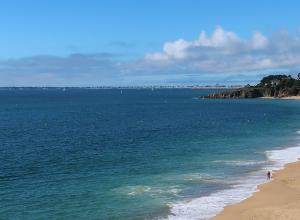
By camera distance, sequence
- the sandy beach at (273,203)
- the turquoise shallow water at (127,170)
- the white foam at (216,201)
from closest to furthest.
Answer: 1. the sandy beach at (273,203)
2. the white foam at (216,201)
3. the turquoise shallow water at (127,170)

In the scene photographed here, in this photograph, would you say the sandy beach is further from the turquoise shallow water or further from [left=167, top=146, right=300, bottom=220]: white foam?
the turquoise shallow water

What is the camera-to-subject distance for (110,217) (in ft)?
116

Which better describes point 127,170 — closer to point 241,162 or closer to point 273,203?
point 241,162

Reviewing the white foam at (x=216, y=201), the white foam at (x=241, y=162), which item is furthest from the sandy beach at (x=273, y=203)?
the white foam at (x=241, y=162)

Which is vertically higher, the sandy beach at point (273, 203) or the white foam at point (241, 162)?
the white foam at point (241, 162)

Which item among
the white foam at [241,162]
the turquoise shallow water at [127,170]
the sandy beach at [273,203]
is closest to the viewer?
the sandy beach at [273,203]

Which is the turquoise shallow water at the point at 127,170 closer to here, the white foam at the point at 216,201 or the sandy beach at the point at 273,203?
the white foam at the point at 216,201

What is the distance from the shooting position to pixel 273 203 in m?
38.0

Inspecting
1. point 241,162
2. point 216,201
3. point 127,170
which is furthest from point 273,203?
point 241,162

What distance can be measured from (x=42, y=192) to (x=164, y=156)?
71.6ft

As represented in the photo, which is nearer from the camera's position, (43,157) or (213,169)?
(213,169)

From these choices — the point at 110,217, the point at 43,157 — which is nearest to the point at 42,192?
the point at 110,217

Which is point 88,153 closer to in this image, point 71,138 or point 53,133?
point 71,138

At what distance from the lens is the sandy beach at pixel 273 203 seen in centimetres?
3406
